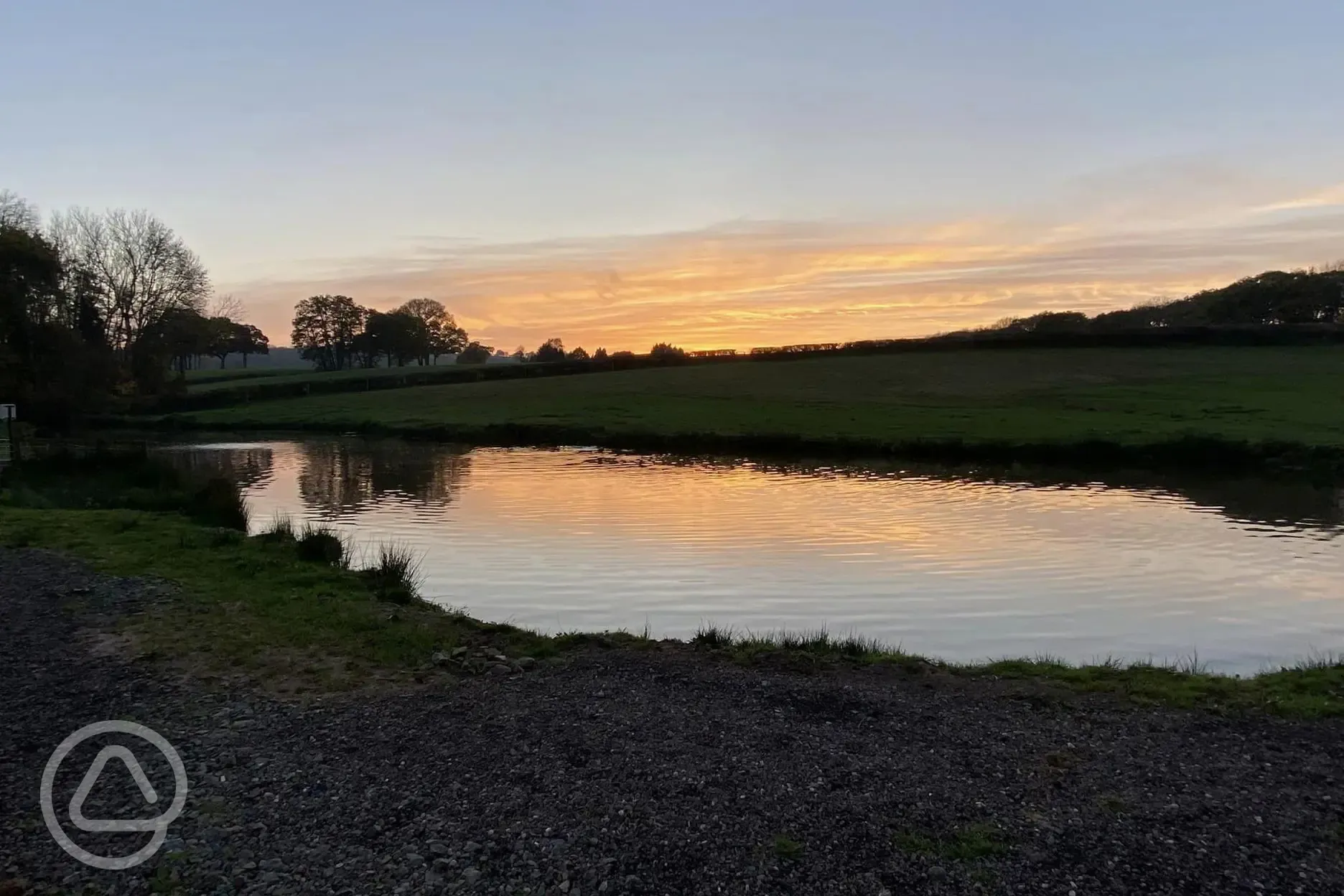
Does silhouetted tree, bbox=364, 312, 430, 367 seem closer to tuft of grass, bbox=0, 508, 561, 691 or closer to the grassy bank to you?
the grassy bank

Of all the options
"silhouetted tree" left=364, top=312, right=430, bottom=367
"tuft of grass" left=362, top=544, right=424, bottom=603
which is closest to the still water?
"tuft of grass" left=362, top=544, right=424, bottom=603

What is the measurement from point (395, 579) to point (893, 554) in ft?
30.8

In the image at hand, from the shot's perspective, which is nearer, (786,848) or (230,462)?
(786,848)

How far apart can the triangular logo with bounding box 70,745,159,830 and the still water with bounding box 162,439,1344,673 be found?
575 cm

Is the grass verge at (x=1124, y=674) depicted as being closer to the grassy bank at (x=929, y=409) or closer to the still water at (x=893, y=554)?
the still water at (x=893, y=554)

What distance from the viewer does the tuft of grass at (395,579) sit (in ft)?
39.4

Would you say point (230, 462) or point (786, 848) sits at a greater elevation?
point (230, 462)

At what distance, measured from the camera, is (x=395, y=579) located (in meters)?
12.9

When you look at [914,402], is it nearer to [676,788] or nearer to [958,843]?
[676,788]

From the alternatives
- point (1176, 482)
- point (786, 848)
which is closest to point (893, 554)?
point (786, 848)

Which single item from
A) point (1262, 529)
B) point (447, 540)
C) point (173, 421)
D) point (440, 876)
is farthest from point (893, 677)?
point (173, 421)

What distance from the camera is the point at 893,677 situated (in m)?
8.82

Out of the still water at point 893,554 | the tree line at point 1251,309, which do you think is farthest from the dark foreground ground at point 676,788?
the tree line at point 1251,309

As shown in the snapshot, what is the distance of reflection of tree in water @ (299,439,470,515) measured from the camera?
2547 centimetres
